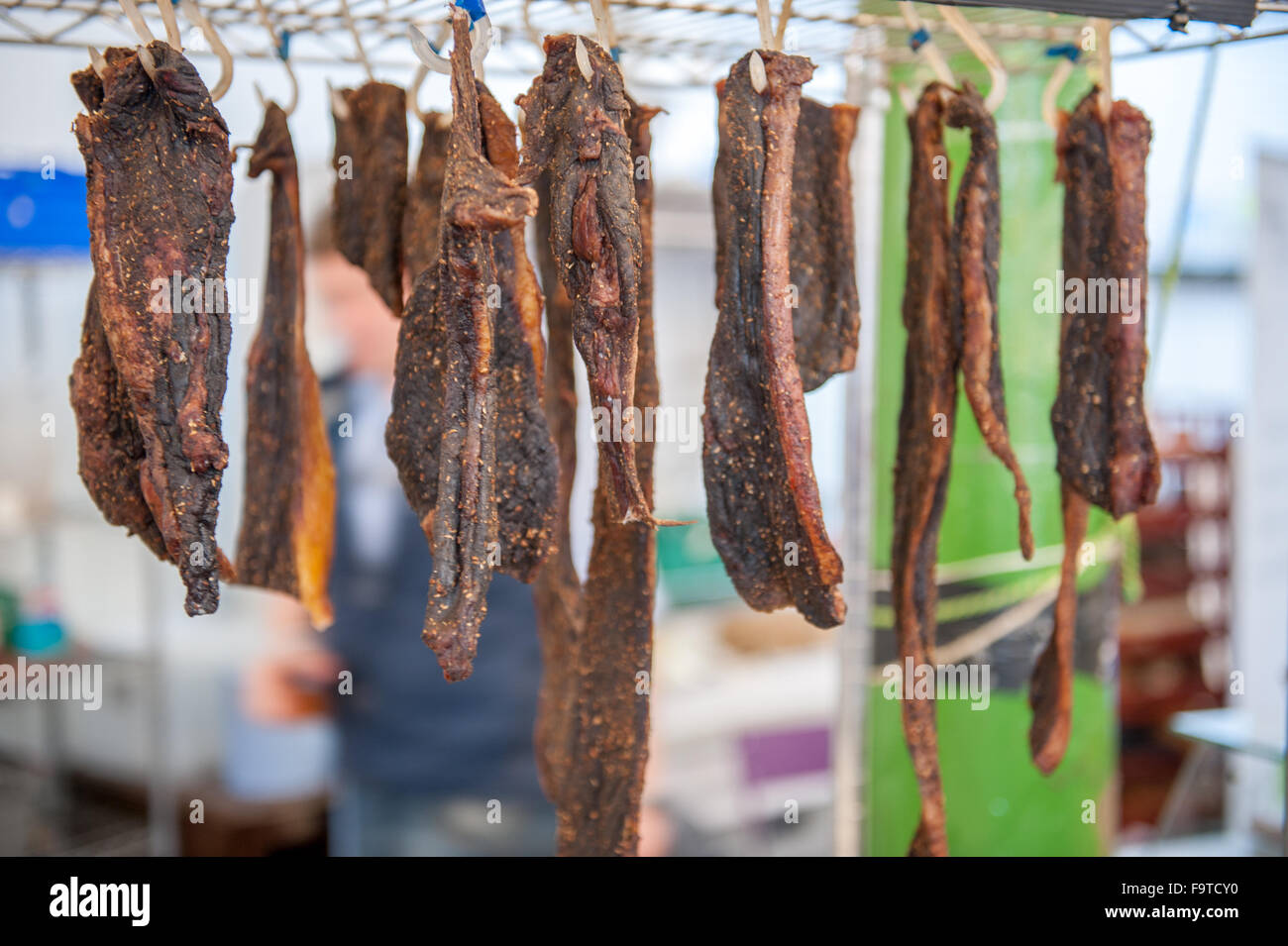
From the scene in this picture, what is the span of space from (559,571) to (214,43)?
98 cm

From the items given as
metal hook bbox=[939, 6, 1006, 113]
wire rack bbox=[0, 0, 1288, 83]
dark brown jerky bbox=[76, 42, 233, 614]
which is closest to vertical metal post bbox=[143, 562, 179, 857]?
wire rack bbox=[0, 0, 1288, 83]

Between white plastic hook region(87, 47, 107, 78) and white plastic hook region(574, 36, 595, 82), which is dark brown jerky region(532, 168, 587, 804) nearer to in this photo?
white plastic hook region(574, 36, 595, 82)

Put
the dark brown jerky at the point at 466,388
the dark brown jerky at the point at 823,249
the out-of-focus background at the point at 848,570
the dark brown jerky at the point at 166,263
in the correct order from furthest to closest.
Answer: the out-of-focus background at the point at 848,570 < the dark brown jerky at the point at 823,249 < the dark brown jerky at the point at 166,263 < the dark brown jerky at the point at 466,388

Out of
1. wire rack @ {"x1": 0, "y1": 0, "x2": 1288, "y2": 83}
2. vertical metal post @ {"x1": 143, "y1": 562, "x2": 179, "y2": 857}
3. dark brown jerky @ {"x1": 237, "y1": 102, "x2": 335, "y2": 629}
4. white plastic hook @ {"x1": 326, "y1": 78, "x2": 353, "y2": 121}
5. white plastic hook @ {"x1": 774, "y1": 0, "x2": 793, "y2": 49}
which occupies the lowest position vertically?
vertical metal post @ {"x1": 143, "y1": 562, "x2": 179, "y2": 857}

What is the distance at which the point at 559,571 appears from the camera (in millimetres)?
1735

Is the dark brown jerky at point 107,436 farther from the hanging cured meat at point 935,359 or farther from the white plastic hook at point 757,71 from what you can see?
the hanging cured meat at point 935,359

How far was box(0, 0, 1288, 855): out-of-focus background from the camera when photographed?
8.25ft

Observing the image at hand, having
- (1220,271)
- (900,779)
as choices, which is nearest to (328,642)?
(900,779)

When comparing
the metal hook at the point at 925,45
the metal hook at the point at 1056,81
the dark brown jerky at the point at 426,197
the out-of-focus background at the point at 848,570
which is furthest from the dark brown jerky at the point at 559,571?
the metal hook at the point at 1056,81

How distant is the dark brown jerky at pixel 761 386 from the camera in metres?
1.41

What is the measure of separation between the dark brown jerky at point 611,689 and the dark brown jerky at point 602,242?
333mm

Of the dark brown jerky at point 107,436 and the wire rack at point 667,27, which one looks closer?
the dark brown jerky at point 107,436

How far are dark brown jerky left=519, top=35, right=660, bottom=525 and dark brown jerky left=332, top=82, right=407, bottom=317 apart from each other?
587 mm

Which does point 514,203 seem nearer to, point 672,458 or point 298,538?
point 298,538
